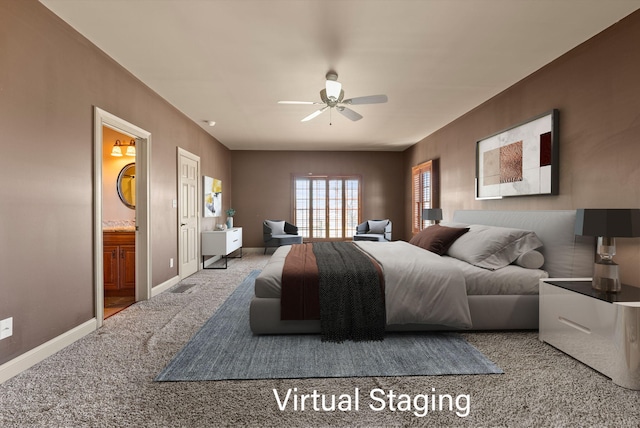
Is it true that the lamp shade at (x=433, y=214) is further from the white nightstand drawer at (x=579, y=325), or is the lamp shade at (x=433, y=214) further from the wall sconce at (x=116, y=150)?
the wall sconce at (x=116, y=150)

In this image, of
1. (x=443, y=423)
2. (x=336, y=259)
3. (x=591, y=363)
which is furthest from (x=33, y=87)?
(x=591, y=363)

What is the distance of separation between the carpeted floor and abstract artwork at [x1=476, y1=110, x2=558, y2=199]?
1783 millimetres

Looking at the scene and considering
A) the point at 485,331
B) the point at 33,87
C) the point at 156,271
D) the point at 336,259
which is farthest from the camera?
the point at 156,271

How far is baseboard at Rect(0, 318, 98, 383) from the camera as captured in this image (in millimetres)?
1980

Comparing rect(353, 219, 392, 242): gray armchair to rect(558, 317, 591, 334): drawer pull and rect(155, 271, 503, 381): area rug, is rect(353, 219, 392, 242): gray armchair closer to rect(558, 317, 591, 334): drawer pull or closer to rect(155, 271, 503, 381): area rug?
rect(155, 271, 503, 381): area rug

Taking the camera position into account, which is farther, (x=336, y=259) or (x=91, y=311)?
(x=336, y=259)

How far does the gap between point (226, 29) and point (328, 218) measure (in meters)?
5.90

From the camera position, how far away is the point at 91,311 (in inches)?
110

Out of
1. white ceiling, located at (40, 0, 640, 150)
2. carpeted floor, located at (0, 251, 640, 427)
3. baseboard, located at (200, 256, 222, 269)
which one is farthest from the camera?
baseboard, located at (200, 256, 222, 269)

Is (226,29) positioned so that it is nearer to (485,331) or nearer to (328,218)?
(485,331)

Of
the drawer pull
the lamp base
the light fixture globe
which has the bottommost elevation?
the drawer pull

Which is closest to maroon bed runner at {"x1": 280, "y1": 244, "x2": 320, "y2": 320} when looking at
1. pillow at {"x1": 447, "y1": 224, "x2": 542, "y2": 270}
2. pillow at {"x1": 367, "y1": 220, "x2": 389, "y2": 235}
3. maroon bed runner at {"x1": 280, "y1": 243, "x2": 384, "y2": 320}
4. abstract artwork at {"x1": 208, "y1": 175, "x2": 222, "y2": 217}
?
maroon bed runner at {"x1": 280, "y1": 243, "x2": 384, "y2": 320}

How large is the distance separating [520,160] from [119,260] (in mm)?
5127

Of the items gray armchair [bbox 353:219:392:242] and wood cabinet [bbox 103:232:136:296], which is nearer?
wood cabinet [bbox 103:232:136:296]
